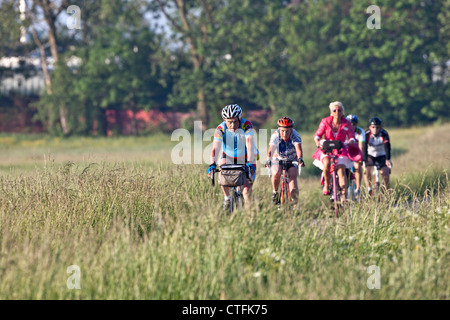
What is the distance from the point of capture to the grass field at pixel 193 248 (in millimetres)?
6273

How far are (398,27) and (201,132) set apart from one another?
16.0 m

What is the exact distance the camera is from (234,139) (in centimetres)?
962

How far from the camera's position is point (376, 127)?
46.5 ft

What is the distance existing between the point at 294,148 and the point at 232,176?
6.79 feet

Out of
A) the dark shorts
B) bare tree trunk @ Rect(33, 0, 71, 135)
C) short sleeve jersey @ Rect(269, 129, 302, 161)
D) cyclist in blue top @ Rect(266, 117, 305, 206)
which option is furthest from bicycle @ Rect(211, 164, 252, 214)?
bare tree trunk @ Rect(33, 0, 71, 135)

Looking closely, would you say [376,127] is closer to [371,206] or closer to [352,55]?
[371,206]

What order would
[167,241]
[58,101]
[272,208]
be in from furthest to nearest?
[58,101], [272,208], [167,241]

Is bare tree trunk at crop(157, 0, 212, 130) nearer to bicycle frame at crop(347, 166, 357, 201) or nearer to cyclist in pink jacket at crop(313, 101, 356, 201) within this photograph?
bicycle frame at crop(347, 166, 357, 201)

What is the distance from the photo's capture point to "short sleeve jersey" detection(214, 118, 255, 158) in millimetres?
9586

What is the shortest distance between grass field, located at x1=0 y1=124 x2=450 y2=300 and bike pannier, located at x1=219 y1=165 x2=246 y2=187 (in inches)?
26.7

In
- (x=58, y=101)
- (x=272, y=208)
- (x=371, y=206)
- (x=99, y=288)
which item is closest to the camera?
(x=99, y=288)

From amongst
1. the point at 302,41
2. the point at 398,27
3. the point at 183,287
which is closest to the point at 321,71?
the point at 302,41

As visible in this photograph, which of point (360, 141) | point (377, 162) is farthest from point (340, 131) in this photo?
point (377, 162)

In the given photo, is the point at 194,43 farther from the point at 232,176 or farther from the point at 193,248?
the point at 193,248
